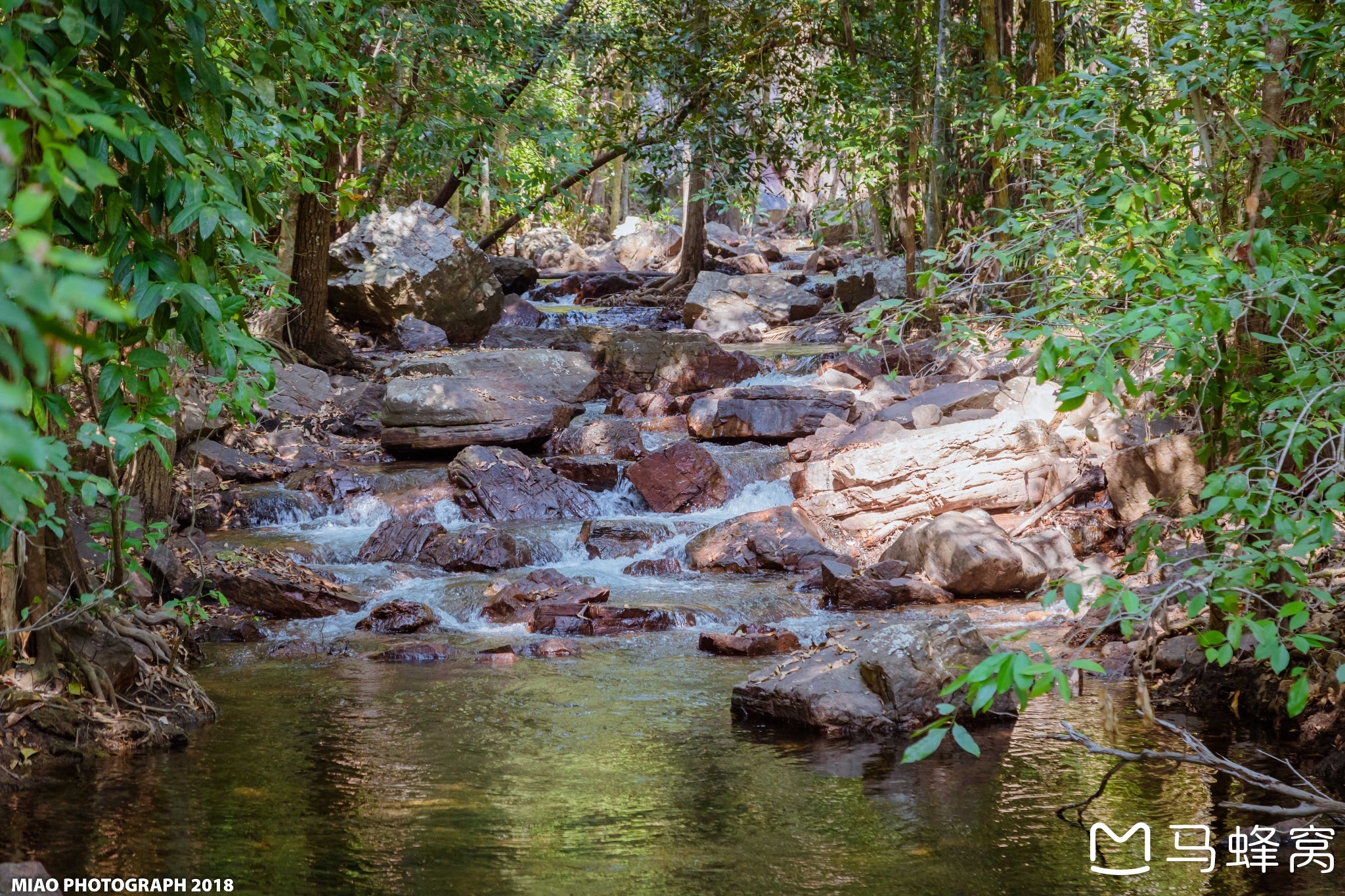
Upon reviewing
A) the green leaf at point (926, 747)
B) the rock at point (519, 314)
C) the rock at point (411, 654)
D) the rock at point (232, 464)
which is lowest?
the rock at point (411, 654)

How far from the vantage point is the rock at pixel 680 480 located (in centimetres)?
1188

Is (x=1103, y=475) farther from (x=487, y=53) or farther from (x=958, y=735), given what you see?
(x=958, y=735)

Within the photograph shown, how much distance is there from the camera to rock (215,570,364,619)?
8.55m

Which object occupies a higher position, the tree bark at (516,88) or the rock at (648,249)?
the rock at (648,249)

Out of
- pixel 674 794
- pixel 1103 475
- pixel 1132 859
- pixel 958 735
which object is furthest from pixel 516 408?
pixel 958 735

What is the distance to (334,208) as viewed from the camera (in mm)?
14227

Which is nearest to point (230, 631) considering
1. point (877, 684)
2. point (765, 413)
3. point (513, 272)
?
point (877, 684)

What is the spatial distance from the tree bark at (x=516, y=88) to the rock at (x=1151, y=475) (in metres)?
6.28

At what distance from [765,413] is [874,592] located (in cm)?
510

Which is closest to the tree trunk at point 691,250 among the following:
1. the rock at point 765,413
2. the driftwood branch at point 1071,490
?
the rock at point 765,413

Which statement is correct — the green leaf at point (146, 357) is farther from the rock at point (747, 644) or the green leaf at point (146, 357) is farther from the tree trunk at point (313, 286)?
the tree trunk at point (313, 286)

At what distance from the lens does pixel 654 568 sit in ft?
33.2

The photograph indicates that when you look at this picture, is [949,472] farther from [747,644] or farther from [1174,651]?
[1174,651]

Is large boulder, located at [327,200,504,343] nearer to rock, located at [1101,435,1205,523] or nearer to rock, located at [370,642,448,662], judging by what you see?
rock, located at [370,642,448,662]
